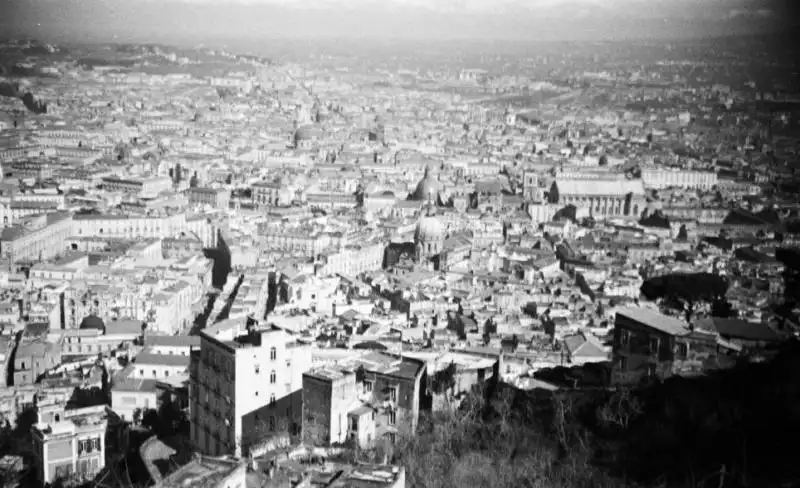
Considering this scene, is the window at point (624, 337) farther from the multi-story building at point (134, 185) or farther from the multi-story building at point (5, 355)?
the multi-story building at point (134, 185)

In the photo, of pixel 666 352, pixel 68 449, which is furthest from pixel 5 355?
pixel 666 352

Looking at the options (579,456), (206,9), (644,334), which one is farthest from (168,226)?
(206,9)

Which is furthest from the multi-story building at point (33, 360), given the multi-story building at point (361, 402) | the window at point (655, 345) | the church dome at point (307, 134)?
the church dome at point (307, 134)

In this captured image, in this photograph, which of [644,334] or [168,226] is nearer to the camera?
[644,334]

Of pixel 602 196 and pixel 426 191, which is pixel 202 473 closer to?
pixel 426 191

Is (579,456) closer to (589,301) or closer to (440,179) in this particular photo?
(589,301)
